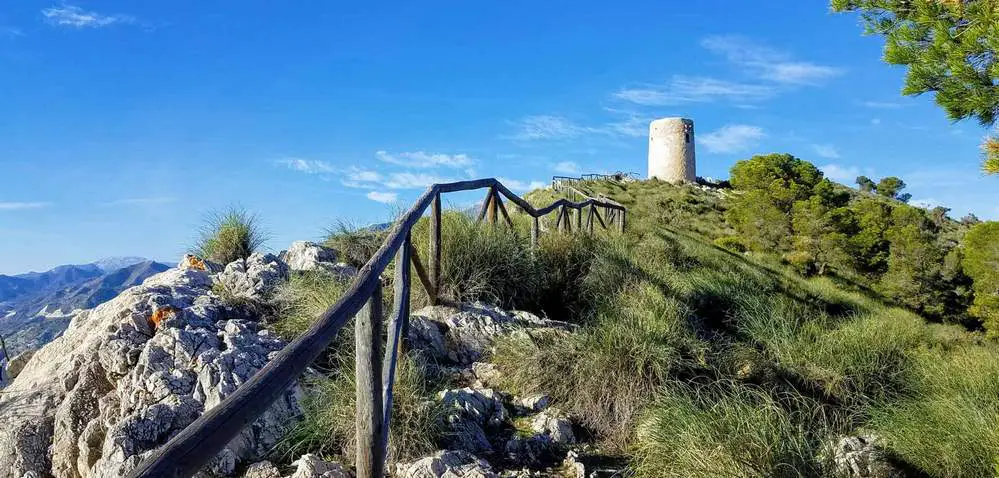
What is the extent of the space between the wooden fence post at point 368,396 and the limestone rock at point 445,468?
26cm

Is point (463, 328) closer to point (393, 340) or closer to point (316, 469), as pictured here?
point (393, 340)

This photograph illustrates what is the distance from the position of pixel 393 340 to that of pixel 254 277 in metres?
2.71

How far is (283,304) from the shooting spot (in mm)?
5047

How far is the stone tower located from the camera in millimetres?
54656

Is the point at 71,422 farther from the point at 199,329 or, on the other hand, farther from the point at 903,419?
the point at 903,419

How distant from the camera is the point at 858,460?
3.39 m

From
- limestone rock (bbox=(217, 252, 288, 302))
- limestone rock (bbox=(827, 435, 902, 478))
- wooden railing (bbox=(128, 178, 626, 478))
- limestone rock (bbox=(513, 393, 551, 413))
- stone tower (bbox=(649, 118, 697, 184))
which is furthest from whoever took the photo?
stone tower (bbox=(649, 118, 697, 184))

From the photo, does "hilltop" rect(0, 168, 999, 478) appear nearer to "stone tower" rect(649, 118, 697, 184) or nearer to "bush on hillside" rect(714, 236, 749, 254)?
"bush on hillside" rect(714, 236, 749, 254)

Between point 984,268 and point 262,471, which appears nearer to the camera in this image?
point 262,471

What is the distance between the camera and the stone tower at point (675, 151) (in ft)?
179

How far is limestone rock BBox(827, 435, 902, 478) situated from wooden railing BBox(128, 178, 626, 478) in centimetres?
242

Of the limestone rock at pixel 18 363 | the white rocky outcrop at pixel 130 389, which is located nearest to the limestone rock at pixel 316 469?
the white rocky outcrop at pixel 130 389

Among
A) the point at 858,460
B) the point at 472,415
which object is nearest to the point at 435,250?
the point at 472,415

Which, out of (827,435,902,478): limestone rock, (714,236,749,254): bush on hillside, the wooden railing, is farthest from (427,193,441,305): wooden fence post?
(714,236,749,254): bush on hillside
